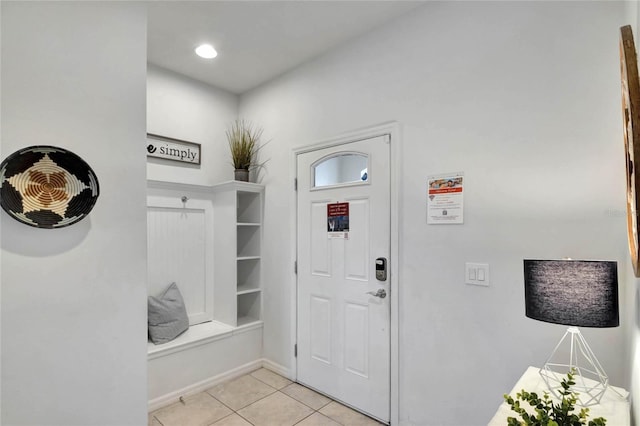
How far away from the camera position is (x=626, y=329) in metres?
1.43

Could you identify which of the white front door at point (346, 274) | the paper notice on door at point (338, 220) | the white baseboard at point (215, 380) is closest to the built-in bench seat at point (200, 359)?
the white baseboard at point (215, 380)

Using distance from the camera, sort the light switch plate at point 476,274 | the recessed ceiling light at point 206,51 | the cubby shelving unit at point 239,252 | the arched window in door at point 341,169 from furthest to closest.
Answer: the cubby shelving unit at point 239,252 → the recessed ceiling light at point 206,51 → the arched window in door at point 341,169 → the light switch plate at point 476,274

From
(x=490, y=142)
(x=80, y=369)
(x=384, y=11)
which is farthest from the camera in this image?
(x=384, y=11)

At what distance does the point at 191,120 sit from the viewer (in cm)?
321

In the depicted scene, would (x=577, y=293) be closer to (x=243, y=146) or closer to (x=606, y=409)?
(x=606, y=409)

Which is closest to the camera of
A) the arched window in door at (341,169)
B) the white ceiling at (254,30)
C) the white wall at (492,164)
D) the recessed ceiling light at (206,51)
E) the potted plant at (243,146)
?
the white wall at (492,164)

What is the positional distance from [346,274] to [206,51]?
215cm

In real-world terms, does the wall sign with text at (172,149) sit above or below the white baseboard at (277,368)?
above

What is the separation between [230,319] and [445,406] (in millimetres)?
1953

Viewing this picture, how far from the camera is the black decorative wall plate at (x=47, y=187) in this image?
1.38 metres

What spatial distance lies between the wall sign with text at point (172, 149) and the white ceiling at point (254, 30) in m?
0.66

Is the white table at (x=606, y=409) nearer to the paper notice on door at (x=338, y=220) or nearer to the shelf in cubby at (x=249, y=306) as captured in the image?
the paper notice on door at (x=338, y=220)

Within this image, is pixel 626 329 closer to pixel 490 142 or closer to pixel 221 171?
pixel 490 142

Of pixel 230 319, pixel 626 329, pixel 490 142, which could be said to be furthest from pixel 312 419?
pixel 490 142
